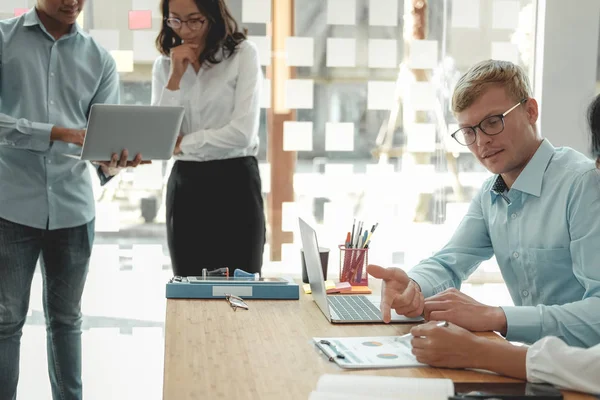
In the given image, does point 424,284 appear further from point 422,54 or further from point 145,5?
point 145,5

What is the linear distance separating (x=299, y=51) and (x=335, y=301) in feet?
5.97

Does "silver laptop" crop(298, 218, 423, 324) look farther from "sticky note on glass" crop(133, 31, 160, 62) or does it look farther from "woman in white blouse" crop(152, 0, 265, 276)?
"sticky note on glass" crop(133, 31, 160, 62)

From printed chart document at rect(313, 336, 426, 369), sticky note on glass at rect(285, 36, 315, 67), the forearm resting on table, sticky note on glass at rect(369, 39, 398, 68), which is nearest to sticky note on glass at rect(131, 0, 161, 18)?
sticky note on glass at rect(285, 36, 315, 67)

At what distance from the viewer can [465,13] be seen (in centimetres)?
381

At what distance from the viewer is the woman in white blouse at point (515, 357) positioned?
1423mm

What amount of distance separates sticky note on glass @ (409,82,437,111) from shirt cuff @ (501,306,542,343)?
2.10 metres

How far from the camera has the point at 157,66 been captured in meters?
3.19

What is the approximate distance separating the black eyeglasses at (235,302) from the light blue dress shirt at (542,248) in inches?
19.2

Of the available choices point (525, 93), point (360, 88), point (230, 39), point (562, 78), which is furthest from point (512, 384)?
point (562, 78)

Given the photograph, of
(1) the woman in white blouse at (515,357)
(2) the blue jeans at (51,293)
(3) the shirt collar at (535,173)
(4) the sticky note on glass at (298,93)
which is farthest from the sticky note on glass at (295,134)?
(1) the woman in white blouse at (515,357)

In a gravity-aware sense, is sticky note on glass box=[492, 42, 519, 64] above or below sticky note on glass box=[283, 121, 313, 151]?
above

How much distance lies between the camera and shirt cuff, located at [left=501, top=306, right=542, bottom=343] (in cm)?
182

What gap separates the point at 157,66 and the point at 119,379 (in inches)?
62.6

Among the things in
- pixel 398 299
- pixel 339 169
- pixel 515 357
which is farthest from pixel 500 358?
pixel 339 169
